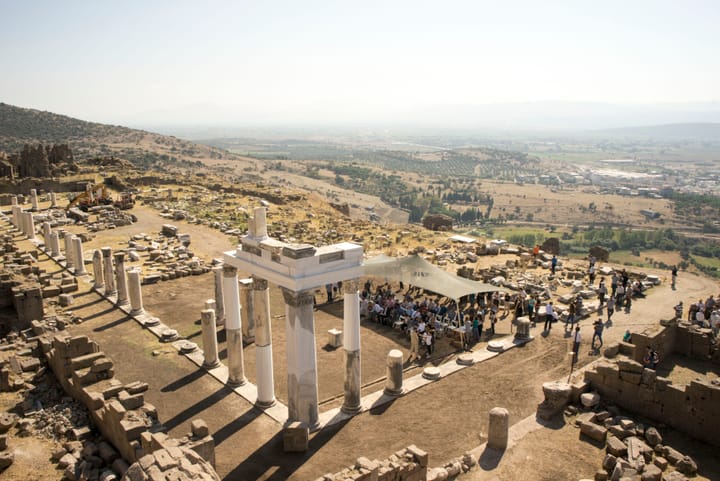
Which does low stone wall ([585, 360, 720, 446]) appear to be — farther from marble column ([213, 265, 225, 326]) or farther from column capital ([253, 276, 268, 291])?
marble column ([213, 265, 225, 326])

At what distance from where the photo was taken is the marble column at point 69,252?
30188 millimetres

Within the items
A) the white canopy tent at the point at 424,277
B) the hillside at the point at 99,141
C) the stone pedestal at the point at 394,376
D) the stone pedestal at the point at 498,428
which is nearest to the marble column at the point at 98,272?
the white canopy tent at the point at 424,277

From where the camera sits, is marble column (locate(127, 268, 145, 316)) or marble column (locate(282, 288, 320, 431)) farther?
marble column (locate(127, 268, 145, 316))

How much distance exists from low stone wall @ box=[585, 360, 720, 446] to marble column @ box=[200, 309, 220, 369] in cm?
1260

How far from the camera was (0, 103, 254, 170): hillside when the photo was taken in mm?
102688

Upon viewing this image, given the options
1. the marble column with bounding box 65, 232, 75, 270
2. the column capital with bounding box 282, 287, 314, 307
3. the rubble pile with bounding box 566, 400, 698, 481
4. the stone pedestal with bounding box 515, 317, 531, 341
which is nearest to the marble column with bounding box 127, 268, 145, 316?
the marble column with bounding box 65, 232, 75, 270

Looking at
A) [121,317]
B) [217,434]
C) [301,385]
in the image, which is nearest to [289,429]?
[301,385]

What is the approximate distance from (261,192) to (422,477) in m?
47.1

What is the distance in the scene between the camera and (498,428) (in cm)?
1480

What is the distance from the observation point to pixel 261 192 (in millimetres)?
57406

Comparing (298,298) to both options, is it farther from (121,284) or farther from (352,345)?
(121,284)

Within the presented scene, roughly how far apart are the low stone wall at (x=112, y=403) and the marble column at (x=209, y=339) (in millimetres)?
3463

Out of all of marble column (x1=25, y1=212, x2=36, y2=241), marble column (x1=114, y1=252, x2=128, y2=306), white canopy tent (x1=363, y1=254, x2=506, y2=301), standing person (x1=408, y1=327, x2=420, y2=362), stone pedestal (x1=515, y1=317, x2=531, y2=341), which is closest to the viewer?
standing person (x1=408, y1=327, x2=420, y2=362)

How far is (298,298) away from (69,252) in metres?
22.1
